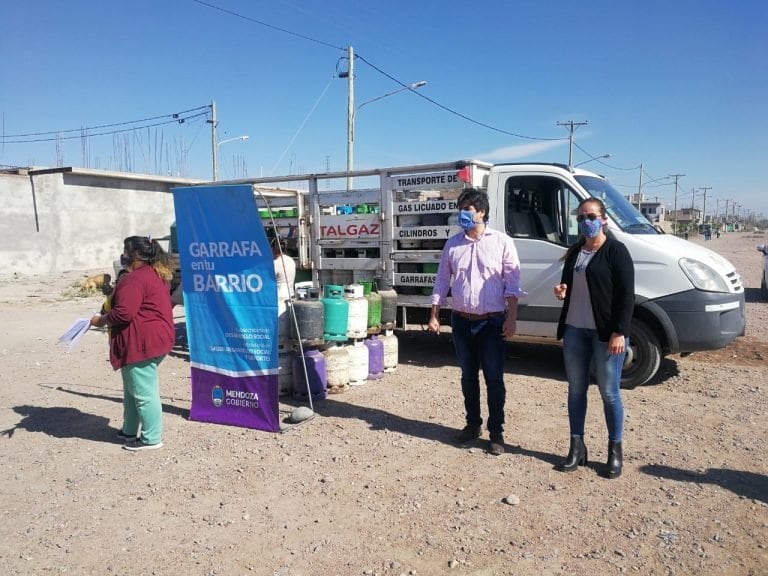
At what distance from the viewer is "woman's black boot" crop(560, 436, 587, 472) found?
14.3 ft

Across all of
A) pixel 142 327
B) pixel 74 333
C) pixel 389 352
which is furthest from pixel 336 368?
pixel 74 333

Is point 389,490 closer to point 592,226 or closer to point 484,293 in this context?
point 484,293

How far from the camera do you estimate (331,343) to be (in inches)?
259

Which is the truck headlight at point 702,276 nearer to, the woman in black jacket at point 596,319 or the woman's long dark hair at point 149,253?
the woman in black jacket at point 596,319

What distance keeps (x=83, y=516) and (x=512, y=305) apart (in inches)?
131

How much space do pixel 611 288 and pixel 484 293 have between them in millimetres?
936

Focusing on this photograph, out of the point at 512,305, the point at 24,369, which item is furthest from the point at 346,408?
the point at 24,369

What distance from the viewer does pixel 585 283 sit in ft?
13.6

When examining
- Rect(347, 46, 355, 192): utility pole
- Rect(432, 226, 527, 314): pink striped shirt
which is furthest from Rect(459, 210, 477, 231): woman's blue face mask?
Rect(347, 46, 355, 192): utility pole

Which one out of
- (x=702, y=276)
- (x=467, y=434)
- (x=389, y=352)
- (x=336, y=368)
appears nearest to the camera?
(x=467, y=434)

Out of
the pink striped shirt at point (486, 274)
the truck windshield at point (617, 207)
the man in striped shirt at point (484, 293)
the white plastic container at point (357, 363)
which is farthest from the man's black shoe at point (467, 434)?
the truck windshield at point (617, 207)

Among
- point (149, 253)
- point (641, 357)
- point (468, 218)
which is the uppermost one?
point (468, 218)

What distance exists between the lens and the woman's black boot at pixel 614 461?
4.25 metres

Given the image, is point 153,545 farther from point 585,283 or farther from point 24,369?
point 24,369
